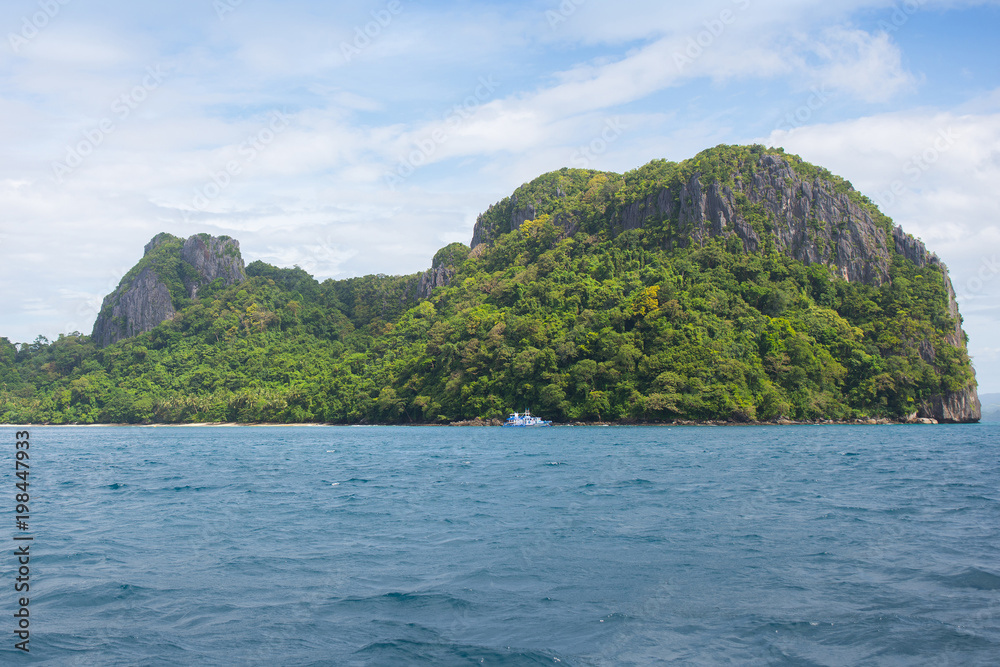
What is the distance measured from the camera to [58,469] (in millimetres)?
41312

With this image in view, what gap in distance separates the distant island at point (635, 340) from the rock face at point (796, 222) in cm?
34

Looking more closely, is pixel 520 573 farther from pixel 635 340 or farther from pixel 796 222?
pixel 796 222

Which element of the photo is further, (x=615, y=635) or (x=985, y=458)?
(x=985, y=458)

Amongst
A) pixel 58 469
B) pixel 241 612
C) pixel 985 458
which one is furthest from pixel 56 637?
pixel 985 458

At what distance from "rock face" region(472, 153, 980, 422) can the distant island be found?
337mm

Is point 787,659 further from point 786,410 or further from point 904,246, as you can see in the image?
point 904,246

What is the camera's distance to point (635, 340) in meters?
109

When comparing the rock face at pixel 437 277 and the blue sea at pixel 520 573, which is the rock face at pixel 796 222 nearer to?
the rock face at pixel 437 277

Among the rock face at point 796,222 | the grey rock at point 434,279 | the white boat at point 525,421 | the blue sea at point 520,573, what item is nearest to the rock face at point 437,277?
the grey rock at point 434,279

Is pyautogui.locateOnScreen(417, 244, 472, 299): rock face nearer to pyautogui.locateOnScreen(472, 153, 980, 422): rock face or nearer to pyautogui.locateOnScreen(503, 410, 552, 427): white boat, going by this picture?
pyautogui.locateOnScreen(472, 153, 980, 422): rock face

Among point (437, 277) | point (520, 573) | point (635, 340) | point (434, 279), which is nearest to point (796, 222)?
point (635, 340)

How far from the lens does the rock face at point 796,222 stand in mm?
136000

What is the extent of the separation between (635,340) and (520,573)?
3813 inches

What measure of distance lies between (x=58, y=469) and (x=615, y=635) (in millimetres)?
41241
